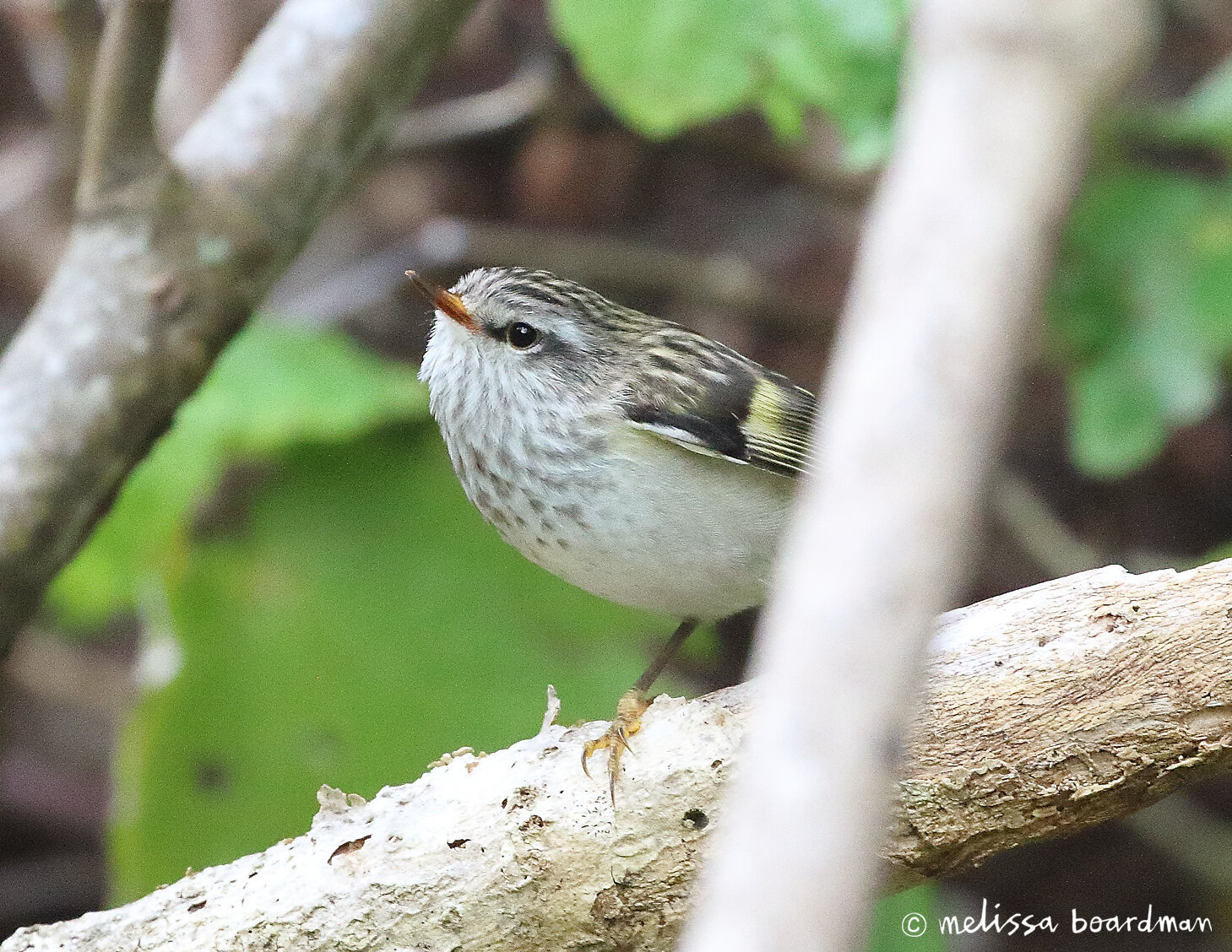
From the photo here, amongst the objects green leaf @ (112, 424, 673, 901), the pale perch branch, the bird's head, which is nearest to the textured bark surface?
the pale perch branch

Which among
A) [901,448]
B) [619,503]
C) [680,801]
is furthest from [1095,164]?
[901,448]

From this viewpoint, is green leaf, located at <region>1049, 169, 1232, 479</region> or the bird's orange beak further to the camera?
green leaf, located at <region>1049, 169, 1232, 479</region>

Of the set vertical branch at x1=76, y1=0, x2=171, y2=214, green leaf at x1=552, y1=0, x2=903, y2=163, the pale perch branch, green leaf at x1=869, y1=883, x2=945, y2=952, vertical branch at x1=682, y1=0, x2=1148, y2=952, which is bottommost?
vertical branch at x1=682, y1=0, x2=1148, y2=952

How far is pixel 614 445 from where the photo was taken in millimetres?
3266

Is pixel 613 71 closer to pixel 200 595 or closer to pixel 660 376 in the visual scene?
pixel 660 376

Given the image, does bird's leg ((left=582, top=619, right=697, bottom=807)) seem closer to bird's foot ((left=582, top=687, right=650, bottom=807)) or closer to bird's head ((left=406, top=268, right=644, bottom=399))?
bird's foot ((left=582, top=687, right=650, bottom=807))

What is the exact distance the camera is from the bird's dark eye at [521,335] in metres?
3.53

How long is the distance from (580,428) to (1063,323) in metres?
2.35

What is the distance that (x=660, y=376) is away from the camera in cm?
345

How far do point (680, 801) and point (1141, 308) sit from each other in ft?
9.64

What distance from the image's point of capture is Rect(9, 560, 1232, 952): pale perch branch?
2.47 m

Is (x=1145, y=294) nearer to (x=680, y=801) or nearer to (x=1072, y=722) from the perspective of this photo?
(x=1072, y=722)

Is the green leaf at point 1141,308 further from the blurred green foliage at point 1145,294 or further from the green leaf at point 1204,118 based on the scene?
the green leaf at point 1204,118

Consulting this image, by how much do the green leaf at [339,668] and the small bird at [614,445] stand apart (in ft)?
3.56
